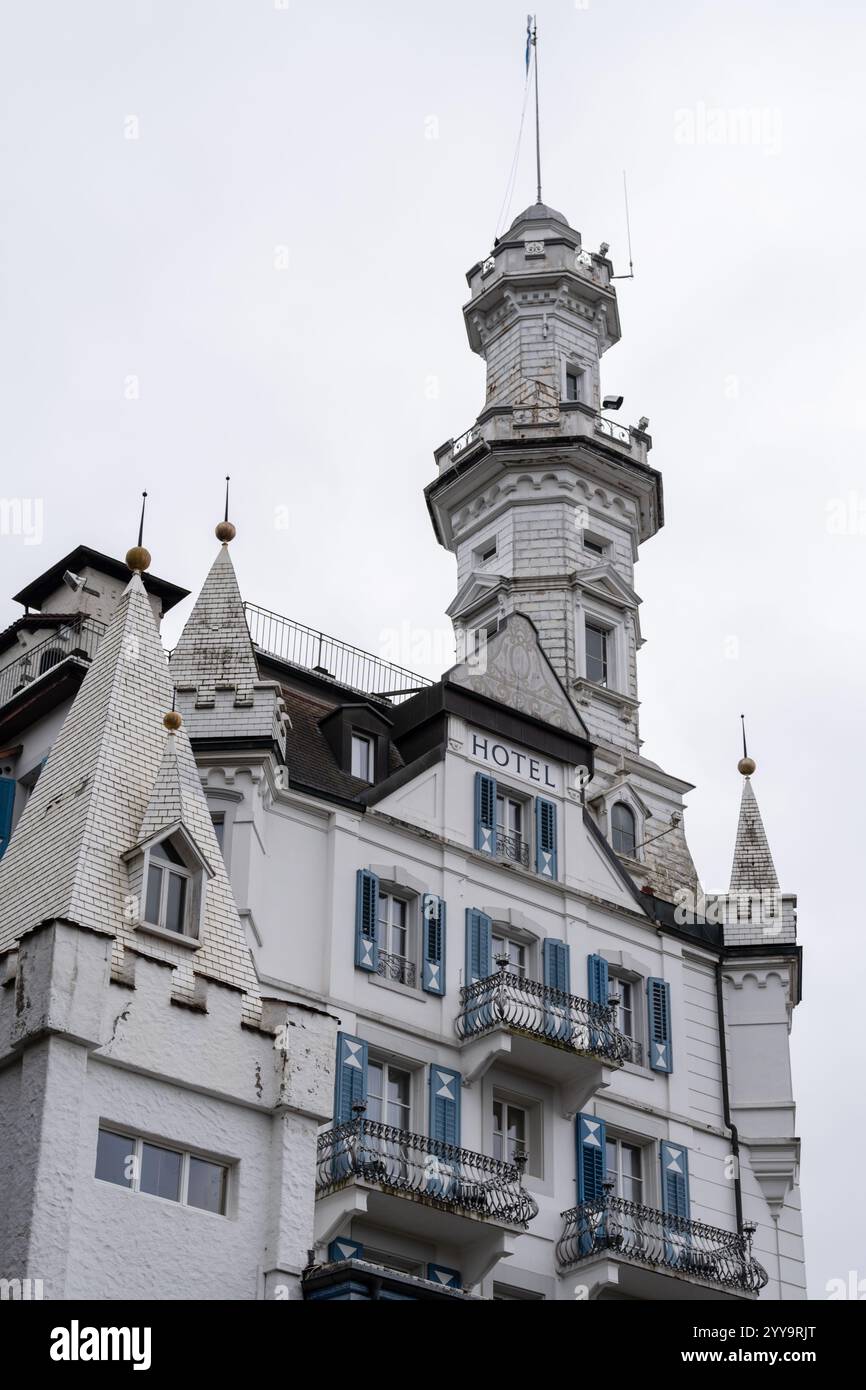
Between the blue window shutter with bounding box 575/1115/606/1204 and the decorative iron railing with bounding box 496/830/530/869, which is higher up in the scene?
the decorative iron railing with bounding box 496/830/530/869

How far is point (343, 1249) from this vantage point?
32125 millimetres

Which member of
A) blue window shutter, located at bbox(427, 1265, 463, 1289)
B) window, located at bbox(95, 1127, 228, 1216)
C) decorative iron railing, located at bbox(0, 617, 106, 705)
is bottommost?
window, located at bbox(95, 1127, 228, 1216)

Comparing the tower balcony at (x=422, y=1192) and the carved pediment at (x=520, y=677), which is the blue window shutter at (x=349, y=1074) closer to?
the tower balcony at (x=422, y=1192)

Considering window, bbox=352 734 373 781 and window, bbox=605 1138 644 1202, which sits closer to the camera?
window, bbox=605 1138 644 1202

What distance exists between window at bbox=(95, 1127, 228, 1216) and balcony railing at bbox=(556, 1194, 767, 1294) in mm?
10720

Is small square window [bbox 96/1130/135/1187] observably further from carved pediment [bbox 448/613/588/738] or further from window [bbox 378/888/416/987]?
carved pediment [bbox 448/613/588/738]

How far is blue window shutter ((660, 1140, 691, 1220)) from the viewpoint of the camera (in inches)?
1471

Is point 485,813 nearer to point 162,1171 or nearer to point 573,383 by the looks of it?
point 162,1171

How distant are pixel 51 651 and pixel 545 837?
9534mm

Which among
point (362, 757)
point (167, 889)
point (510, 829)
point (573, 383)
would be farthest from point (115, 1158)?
point (573, 383)

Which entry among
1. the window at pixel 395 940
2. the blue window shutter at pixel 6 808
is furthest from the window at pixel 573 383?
the blue window shutter at pixel 6 808

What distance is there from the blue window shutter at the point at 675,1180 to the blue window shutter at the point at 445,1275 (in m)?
4.96

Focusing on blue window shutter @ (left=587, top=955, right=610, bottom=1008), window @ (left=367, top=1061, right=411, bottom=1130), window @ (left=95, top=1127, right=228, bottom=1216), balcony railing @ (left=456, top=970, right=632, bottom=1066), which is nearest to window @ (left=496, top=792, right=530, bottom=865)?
blue window shutter @ (left=587, top=955, right=610, bottom=1008)
